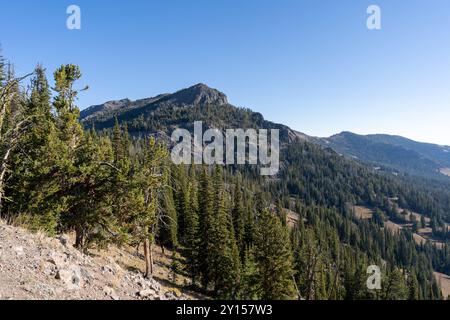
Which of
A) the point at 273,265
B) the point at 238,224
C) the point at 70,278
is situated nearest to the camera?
the point at 70,278

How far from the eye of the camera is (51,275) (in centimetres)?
1020

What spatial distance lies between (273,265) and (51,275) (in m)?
24.0

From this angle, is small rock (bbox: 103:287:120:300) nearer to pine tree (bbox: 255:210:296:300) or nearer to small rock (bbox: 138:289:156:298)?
small rock (bbox: 138:289:156:298)

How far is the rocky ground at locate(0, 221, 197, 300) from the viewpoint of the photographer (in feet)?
29.6

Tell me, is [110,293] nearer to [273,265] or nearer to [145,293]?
[145,293]

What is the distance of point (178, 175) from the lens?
79500 mm

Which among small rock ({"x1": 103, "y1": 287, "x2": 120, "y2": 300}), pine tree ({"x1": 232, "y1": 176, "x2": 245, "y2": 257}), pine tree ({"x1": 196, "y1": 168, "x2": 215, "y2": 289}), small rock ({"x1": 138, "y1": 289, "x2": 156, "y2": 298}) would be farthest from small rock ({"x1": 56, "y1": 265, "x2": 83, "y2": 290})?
pine tree ({"x1": 232, "y1": 176, "x2": 245, "y2": 257})

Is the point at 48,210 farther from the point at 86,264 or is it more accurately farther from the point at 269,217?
the point at 269,217

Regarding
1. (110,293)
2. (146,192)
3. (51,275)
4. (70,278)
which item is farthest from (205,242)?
(51,275)

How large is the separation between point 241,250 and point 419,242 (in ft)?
603

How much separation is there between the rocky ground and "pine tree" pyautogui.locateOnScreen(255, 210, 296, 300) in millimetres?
18935
